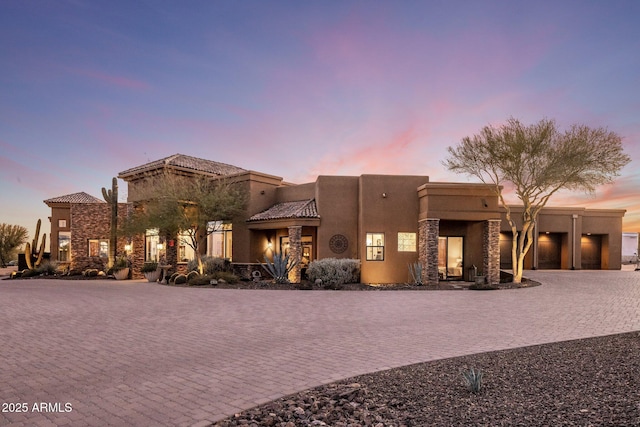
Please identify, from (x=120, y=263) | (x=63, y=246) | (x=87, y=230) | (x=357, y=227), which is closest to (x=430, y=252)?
(x=357, y=227)

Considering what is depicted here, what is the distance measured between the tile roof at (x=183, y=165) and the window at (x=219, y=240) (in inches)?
177

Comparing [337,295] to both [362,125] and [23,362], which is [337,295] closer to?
[362,125]

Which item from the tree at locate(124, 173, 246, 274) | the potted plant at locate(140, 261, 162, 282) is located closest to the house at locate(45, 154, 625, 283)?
the tree at locate(124, 173, 246, 274)

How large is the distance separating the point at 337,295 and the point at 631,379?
11517 millimetres

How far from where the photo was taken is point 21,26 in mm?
12859

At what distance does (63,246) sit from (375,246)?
26076 millimetres

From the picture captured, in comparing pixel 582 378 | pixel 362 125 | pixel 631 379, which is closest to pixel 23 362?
pixel 582 378

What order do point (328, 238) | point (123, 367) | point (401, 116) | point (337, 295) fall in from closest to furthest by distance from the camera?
point (123, 367) < point (337, 295) < point (401, 116) < point (328, 238)

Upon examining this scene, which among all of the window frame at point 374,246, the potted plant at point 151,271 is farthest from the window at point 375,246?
the potted plant at point 151,271

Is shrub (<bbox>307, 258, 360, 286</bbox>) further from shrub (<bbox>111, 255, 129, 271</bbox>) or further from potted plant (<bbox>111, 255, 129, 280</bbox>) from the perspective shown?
shrub (<bbox>111, 255, 129, 271</bbox>)

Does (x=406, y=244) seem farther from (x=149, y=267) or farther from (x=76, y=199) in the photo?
(x=76, y=199)

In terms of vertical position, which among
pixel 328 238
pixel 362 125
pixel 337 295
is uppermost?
pixel 362 125

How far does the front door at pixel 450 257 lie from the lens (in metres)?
21.7

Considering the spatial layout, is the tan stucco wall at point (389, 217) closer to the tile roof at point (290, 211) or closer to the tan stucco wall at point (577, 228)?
the tile roof at point (290, 211)
